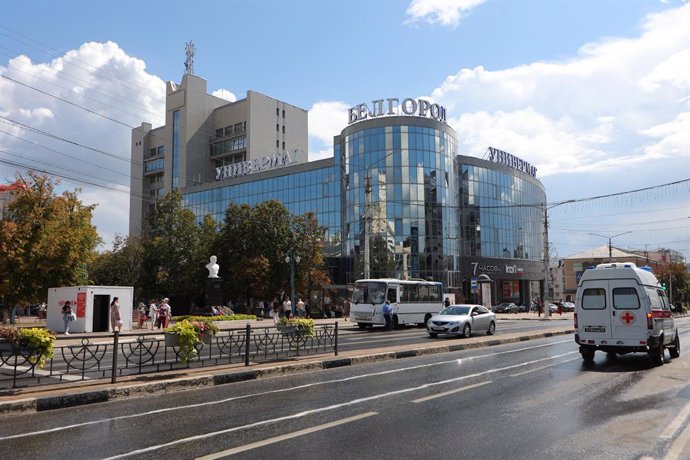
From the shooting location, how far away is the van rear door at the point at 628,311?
14.1 metres

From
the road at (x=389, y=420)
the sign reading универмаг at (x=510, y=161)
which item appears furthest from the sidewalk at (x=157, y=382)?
the sign reading универмаг at (x=510, y=161)

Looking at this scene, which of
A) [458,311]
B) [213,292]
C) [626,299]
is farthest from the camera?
[213,292]

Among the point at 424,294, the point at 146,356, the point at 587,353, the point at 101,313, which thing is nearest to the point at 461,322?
the point at 587,353

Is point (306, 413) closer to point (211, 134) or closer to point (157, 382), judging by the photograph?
point (157, 382)

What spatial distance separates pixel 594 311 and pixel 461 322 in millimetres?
9786

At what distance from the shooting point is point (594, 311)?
14789 mm

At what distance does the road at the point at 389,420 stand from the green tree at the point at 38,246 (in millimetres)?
29291

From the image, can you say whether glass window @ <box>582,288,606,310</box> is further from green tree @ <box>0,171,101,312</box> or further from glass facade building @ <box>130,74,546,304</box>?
green tree @ <box>0,171,101,312</box>

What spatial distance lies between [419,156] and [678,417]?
5635 cm

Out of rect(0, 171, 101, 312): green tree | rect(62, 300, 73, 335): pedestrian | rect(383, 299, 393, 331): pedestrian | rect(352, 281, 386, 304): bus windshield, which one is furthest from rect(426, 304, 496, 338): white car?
rect(0, 171, 101, 312): green tree

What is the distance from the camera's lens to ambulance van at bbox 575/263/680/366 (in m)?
14.1

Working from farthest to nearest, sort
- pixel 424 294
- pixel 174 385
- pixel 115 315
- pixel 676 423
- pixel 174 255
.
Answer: pixel 174 255 → pixel 424 294 → pixel 115 315 → pixel 174 385 → pixel 676 423

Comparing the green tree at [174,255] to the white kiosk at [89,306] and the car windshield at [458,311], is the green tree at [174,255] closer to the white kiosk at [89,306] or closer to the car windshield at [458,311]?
the white kiosk at [89,306]

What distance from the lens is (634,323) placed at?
14188mm
